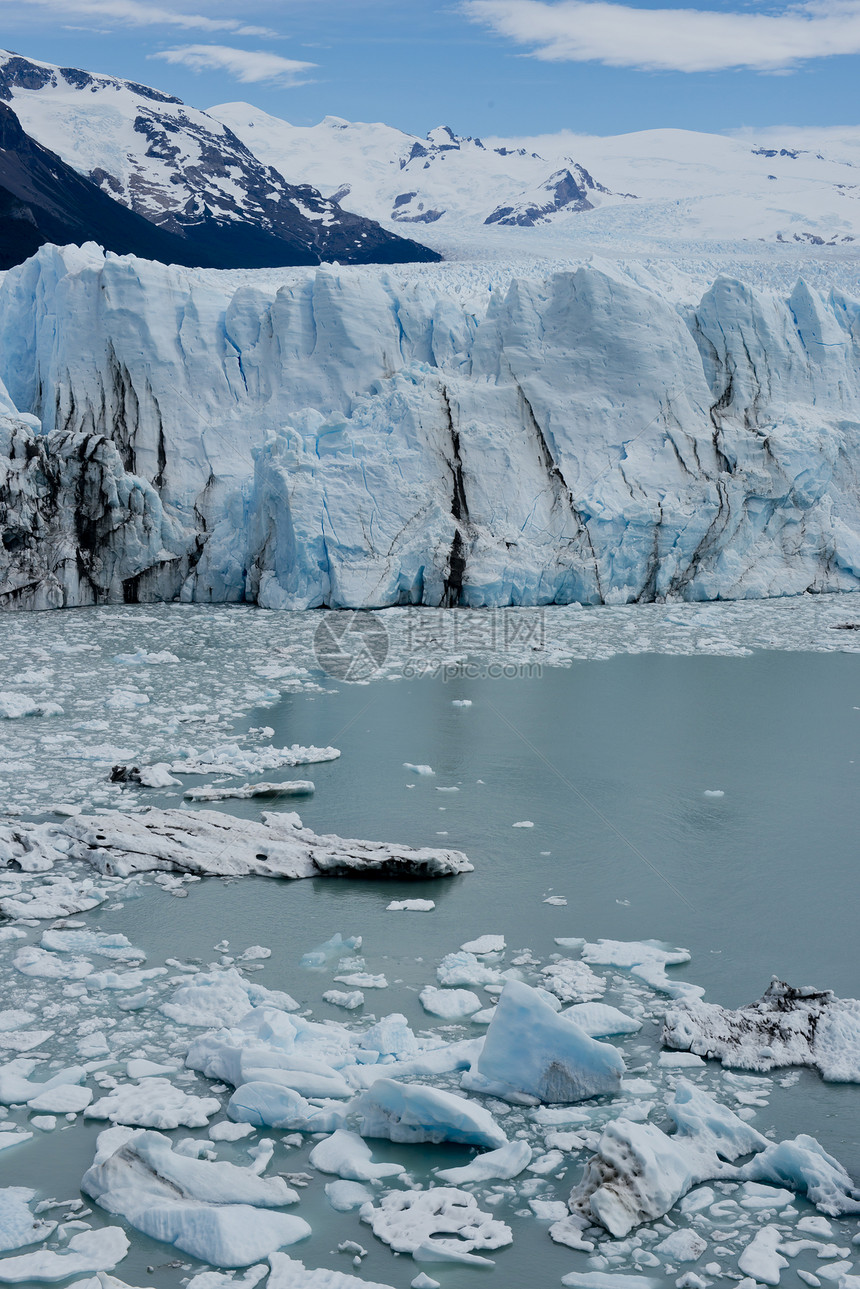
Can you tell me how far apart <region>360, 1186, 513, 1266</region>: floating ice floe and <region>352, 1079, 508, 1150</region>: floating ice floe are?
0.20 metres

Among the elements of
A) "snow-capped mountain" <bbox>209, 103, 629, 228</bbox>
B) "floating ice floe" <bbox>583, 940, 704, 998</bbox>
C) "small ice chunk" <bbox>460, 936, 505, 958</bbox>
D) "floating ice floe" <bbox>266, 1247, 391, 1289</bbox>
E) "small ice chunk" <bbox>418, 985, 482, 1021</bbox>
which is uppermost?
"snow-capped mountain" <bbox>209, 103, 629, 228</bbox>

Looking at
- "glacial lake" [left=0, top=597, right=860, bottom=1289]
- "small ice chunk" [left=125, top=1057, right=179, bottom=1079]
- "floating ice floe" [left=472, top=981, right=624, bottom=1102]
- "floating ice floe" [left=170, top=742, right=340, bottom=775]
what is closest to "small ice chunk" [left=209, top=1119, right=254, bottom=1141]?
"glacial lake" [left=0, top=597, right=860, bottom=1289]

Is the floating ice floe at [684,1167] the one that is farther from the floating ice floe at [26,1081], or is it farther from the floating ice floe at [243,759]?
the floating ice floe at [243,759]

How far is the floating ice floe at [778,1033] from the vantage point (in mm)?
3613

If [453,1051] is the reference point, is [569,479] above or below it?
above

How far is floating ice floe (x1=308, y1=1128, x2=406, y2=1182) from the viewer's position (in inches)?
120

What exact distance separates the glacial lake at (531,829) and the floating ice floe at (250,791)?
4.1 inches

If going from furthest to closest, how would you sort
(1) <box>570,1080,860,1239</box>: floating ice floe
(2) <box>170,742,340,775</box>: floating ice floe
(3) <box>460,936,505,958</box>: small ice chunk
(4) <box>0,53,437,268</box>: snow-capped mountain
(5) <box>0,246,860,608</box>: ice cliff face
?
(4) <box>0,53,437,268</box>: snow-capped mountain
(5) <box>0,246,860,608</box>: ice cliff face
(2) <box>170,742,340,775</box>: floating ice floe
(3) <box>460,936,505,958</box>: small ice chunk
(1) <box>570,1080,860,1239</box>: floating ice floe

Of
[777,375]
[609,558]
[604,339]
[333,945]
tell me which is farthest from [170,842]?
[777,375]

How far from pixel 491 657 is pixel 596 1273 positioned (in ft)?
24.1

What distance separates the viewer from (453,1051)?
3.59 meters

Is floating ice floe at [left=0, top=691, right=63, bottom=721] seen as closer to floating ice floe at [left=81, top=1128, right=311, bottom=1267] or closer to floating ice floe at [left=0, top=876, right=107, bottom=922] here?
floating ice floe at [left=0, top=876, right=107, bottom=922]

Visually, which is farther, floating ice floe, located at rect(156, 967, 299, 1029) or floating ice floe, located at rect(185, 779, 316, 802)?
floating ice floe, located at rect(185, 779, 316, 802)

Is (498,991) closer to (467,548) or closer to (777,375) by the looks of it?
(467,548)
